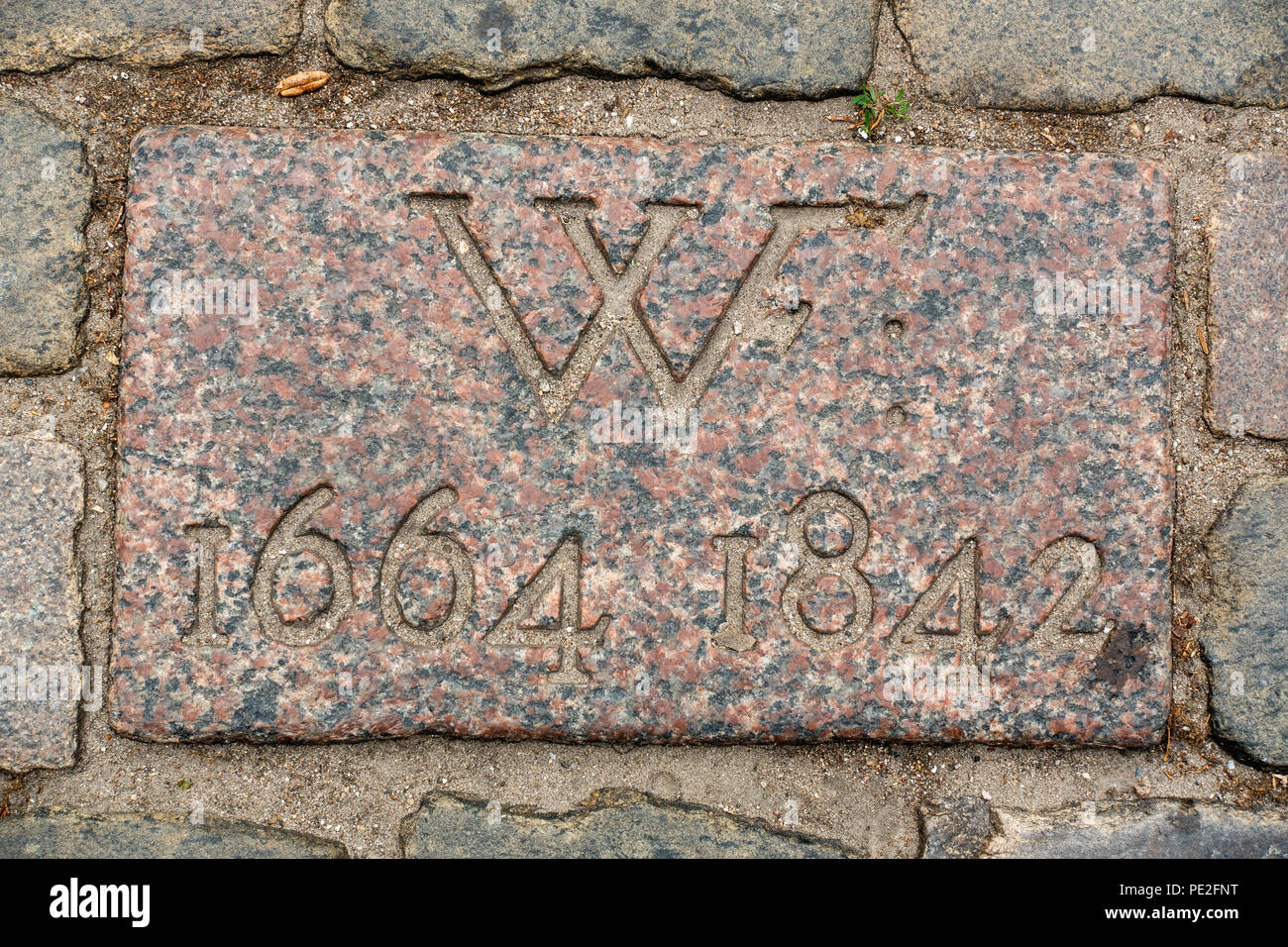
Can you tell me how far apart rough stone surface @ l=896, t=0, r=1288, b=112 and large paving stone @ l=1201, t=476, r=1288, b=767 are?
0.61 meters

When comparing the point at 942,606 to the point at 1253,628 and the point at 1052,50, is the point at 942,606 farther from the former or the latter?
the point at 1052,50

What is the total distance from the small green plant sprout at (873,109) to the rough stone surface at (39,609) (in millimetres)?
1201

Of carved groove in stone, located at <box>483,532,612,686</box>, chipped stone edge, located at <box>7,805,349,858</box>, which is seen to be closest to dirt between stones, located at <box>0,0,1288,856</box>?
chipped stone edge, located at <box>7,805,349,858</box>

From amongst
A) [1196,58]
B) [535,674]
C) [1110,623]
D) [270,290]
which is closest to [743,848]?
[535,674]

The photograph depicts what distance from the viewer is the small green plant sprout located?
4.25ft

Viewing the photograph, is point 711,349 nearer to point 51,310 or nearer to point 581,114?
point 581,114

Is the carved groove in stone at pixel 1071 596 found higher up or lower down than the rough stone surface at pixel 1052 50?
lower down

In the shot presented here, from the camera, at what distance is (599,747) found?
128 centimetres

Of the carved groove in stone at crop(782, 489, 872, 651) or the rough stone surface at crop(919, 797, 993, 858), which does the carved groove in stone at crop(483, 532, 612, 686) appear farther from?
→ the rough stone surface at crop(919, 797, 993, 858)

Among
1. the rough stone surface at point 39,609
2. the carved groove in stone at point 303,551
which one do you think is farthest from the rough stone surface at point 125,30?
the carved groove in stone at point 303,551

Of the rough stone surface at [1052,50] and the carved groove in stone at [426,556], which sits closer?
the carved groove in stone at [426,556]

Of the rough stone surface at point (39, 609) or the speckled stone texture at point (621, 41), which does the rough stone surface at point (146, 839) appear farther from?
the speckled stone texture at point (621, 41)

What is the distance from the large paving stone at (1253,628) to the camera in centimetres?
128

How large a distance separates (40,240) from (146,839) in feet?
2.78
